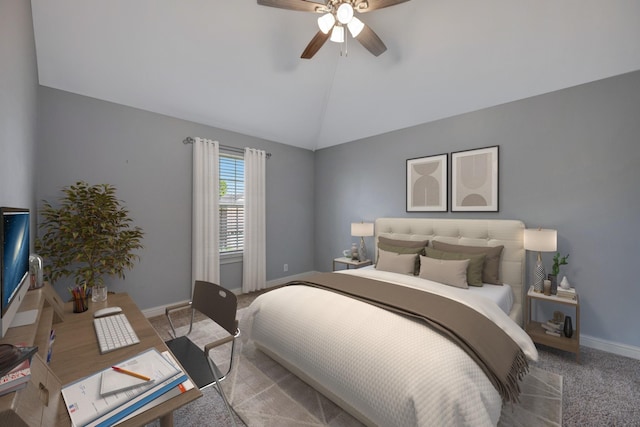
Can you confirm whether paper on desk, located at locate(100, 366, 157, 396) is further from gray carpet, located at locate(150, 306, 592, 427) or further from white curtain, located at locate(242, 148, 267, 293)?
white curtain, located at locate(242, 148, 267, 293)

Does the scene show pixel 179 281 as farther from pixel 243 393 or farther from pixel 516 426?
pixel 516 426

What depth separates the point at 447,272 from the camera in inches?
107

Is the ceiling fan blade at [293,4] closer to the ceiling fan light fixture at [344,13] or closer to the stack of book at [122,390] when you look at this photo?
the ceiling fan light fixture at [344,13]

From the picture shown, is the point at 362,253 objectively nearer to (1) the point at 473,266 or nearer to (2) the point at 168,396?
(1) the point at 473,266

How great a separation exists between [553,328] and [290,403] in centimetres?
250

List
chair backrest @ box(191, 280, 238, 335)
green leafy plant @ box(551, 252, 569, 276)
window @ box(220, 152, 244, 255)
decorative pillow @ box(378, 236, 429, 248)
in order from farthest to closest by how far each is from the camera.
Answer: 1. window @ box(220, 152, 244, 255)
2. decorative pillow @ box(378, 236, 429, 248)
3. green leafy plant @ box(551, 252, 569, 276)
4. chair backrest @ box(191, 280, 238, 335)

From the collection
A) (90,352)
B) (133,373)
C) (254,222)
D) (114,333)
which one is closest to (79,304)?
(114,333)

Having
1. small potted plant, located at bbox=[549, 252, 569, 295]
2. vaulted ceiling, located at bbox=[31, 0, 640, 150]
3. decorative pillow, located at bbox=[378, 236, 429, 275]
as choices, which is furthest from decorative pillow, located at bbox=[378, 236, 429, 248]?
vaulted ceiling, located at bbox=[31, 0, 640, 150]

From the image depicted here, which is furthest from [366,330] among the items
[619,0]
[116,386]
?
[619,0]

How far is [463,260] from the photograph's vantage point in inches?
108

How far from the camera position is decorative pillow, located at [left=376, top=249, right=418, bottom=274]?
3.10 meters

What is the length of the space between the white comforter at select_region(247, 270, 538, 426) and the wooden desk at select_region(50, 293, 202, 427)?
0.93 metres

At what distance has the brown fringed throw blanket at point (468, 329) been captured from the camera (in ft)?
4.88

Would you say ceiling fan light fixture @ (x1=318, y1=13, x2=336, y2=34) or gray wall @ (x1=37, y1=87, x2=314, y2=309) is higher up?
ceiling fan light fixture @ (x1=318, y1=13, x2=336, y2=34)
